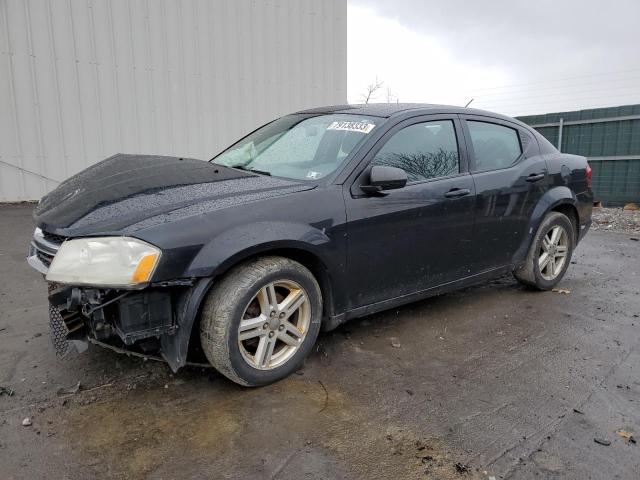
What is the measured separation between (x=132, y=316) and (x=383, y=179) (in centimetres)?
163

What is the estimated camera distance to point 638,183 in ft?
37.0

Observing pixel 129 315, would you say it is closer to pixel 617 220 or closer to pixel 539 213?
pixel 539 213

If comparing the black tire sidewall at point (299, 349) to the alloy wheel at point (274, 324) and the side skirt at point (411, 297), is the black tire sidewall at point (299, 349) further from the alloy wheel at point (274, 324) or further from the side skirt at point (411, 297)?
the side skirt at point (411, 297)

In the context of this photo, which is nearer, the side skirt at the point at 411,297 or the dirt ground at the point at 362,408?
the dirt ground at the point at 362,408

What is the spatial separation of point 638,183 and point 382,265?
35.0 feet

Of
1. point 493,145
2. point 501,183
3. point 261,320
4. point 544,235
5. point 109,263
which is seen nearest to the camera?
point 109,263

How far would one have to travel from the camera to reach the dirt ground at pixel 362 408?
2.19 metres

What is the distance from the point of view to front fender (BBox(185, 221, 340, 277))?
2486 mm

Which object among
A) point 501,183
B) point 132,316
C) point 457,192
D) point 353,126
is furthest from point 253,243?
point 501,183

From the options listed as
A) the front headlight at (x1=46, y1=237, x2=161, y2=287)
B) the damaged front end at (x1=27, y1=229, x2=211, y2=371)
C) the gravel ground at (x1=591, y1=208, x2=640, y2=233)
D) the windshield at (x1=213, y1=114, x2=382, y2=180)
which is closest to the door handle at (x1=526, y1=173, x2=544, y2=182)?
the windshield at (x1=213, y1=114, x2=382, y2=180)

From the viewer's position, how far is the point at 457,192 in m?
3.63

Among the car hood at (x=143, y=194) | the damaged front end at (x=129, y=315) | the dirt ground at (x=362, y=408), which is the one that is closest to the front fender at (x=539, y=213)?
the dirt ground at (x=362, y=408)

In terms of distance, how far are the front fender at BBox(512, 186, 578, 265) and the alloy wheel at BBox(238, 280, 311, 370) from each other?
2249 mm

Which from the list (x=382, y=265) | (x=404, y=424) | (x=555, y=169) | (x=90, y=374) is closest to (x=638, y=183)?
(x=555, y=169)
